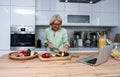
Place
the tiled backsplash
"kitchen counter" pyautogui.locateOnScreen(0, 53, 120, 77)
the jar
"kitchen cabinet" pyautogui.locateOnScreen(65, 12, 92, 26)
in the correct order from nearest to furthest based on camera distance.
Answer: "kitchen counter" pyautogui.locateOnScreen(0, 53, 120, 77) → the jar → "kitchen cabinet" pyautogui.locateOnScreen(65, 12, 92, 26) → the tiled backsplash

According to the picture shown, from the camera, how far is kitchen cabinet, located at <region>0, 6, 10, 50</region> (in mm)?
3035

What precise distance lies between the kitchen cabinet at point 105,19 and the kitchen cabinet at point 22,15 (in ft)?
4.38

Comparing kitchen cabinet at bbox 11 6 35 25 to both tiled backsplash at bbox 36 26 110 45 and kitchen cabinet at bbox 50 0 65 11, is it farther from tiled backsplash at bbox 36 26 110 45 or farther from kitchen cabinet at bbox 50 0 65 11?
tiled backsplash at bbox 36 26 110 45

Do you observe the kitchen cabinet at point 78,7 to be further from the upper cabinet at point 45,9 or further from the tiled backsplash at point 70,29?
the tiled backsplash at point 70,29

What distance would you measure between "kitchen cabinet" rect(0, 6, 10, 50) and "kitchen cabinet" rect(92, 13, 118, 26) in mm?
1771

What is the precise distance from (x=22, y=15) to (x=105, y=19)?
1768 millimetres

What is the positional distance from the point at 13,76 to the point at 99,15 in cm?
281

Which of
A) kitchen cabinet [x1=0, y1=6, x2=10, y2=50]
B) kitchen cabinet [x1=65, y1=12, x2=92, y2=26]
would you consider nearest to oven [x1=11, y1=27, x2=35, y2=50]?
kitchen cabinet [x1=0, y1=6, x2=10, y2=50]

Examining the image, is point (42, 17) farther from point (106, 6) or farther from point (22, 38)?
point (106, 6)

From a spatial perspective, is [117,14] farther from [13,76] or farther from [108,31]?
[13,76]

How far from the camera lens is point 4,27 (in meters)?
3.05

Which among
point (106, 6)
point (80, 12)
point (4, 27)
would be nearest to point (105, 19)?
point (106, 6)

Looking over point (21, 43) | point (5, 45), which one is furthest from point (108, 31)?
point (5, 45)

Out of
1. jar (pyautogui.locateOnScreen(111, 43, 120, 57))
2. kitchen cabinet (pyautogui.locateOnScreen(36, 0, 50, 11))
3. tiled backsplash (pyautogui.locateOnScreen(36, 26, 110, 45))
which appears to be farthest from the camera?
tiled backsplash (pyautogui.locateOnScreen(36, 26, 110, 45))
